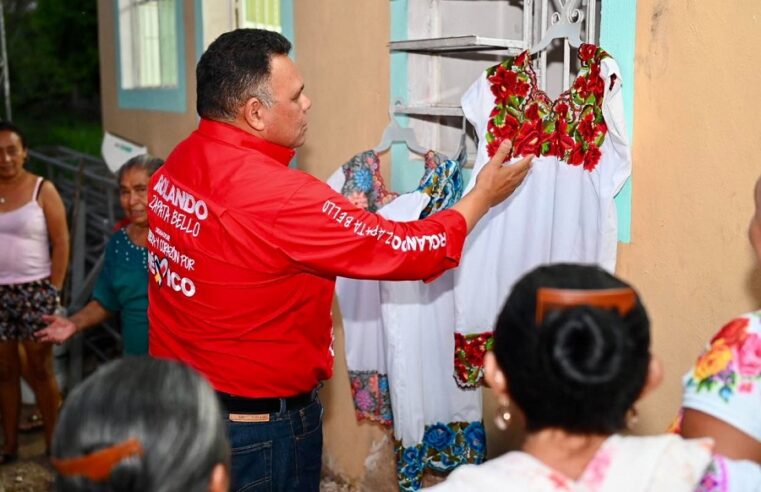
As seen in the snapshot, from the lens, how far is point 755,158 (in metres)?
2.22

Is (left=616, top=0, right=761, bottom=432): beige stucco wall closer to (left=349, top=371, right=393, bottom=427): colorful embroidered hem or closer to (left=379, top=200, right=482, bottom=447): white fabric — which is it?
(left=379, top=200, right=482, bottom=447): white fabric

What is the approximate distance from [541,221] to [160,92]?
3.84 metres

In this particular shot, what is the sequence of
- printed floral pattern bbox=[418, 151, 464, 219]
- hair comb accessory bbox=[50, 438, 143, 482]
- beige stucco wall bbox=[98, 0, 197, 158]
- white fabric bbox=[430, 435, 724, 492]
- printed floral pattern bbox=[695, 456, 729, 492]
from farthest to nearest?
beige stucco wall bbox=[98, 0, 197, 158], printed floral pattern bbox=[418, 151, 464, 219], printed floral pattern bbox=[695, 456, 729, 492], white fabric bbox=[430, 435, 724, 492], hair comb accessory bbox=[50, 438, 143, 482]

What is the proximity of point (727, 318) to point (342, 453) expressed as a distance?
2324mm

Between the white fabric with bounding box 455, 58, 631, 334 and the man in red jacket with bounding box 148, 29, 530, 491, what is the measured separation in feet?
0.61

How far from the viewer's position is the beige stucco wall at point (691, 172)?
2.26 meters

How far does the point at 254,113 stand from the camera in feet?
7.84

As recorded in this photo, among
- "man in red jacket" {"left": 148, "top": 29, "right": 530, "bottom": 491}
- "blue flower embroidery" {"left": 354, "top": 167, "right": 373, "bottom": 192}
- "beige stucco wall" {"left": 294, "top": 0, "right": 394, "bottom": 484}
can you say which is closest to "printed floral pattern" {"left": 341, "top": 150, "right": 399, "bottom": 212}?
"blue flower embroidery" {"left": 354, "top": 167, "right": 373, "bottom": 192}

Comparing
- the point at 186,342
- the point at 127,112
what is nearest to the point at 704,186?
the point at 186,342

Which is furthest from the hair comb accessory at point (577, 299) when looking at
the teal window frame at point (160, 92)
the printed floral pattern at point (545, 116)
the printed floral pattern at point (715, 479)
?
the teal window frame at point (160, 92)

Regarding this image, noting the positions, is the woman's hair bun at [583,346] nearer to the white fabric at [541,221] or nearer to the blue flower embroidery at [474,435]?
the white fabric at [541,221]

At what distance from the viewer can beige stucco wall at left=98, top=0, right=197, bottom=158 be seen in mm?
5266

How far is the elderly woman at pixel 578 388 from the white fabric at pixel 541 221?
1217 millimetres

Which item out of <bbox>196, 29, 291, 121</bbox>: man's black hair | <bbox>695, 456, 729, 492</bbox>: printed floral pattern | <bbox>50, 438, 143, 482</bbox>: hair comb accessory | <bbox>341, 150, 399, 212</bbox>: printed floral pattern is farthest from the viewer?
<bbox>341, 150, 399, 212</bbox>: printed floral pattern
